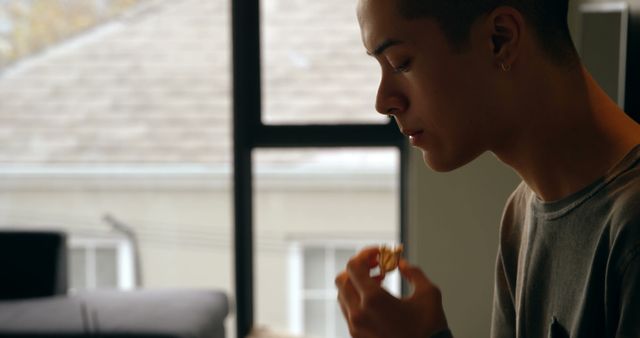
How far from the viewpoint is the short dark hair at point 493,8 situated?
870 millimetres

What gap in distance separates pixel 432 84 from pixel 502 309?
1.24 feet

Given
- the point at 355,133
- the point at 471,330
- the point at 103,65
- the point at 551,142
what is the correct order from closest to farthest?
1. the point at 551,142
2. the point at 471,330
3. the point at 355,133
4. the point at 103,65

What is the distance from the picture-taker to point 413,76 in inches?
35.4

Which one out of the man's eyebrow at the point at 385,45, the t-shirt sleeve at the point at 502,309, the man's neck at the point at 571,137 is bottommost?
the t-shirt sleeve at the point at 502,309

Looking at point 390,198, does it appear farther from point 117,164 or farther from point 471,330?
point 117,164

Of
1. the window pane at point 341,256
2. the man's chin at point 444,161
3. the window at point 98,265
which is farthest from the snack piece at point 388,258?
the window at point 98,265

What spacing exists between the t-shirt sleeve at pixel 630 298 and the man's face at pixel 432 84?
22cm

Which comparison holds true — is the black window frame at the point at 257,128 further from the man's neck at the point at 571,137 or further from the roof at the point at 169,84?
the man's neck at the point at 571,137

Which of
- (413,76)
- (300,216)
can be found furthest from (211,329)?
(413,76)

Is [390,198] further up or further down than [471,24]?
further down

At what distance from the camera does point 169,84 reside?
126 inches

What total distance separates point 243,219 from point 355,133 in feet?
1.77

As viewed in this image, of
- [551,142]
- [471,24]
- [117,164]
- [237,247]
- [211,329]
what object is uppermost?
[471,24]

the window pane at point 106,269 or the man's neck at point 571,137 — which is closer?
the man's neck at point 571,137
